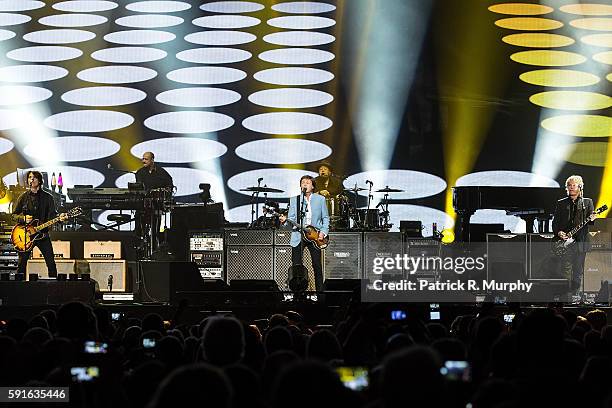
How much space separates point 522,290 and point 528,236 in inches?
41.3

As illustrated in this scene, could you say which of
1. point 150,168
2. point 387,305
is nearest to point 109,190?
point 150,168

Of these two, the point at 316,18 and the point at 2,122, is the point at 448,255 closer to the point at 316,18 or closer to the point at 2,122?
the point at 316,18

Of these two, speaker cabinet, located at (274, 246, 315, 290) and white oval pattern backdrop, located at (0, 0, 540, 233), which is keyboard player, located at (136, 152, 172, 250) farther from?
speaker cabinet, located at (274, 246, 315, 290)

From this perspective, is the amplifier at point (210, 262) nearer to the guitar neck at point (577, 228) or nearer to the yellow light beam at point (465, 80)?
the yellow light beam at point (465, 80)

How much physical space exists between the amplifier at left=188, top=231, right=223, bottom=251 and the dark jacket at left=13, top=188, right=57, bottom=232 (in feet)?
6.73

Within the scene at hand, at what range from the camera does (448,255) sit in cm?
1243

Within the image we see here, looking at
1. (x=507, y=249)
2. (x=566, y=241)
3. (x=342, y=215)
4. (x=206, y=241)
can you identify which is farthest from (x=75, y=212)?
(x=566, y=241)

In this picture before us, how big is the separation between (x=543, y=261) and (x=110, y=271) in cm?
585

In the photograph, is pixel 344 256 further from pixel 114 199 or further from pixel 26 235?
pixel 26 235

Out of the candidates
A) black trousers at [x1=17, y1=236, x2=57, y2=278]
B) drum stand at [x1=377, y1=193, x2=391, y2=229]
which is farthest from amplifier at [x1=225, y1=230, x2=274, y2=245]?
black trousers at [x1=17, y1=236, x2=57, y2=278]

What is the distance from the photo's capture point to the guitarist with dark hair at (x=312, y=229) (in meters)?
11.3

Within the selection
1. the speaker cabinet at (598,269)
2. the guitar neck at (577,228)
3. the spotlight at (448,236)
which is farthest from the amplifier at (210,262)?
the speaker cabinet at (598,269)

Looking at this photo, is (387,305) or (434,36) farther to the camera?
(434,36)

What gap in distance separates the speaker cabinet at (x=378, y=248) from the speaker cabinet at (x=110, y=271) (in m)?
3.37
